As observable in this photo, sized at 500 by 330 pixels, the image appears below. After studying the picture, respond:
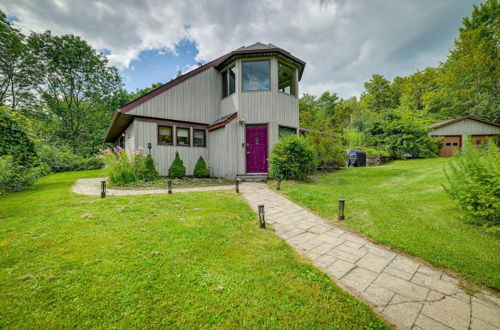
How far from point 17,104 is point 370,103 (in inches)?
1718

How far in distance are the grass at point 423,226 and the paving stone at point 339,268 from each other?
106 cm

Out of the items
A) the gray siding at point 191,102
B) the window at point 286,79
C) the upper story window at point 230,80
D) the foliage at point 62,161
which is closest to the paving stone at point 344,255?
the window at point 286,79

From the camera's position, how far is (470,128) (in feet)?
52.2

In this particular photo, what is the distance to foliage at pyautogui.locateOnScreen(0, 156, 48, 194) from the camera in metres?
6.03

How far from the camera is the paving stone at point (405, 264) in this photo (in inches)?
92.7

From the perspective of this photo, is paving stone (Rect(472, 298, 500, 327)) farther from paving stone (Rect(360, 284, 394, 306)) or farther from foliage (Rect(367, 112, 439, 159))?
foliage (Rect(367, 112, 439, 159))

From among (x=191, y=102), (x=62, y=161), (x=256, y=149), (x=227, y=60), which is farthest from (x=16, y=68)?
(x=256, y=149)

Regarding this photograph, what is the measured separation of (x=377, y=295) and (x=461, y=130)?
22.6 metres

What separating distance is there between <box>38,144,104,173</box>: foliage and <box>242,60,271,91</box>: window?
42.4ft

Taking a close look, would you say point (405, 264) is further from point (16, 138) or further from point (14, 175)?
point (16, 138)

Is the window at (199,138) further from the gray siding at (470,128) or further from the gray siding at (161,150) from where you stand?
the gray siding at (470,128)

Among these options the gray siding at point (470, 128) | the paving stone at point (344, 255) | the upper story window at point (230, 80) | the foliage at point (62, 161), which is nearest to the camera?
the paving stone at point (344, 255)

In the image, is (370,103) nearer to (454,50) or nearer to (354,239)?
(454,50)

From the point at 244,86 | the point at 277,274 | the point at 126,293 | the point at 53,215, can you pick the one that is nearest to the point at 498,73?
the point at 244,86
